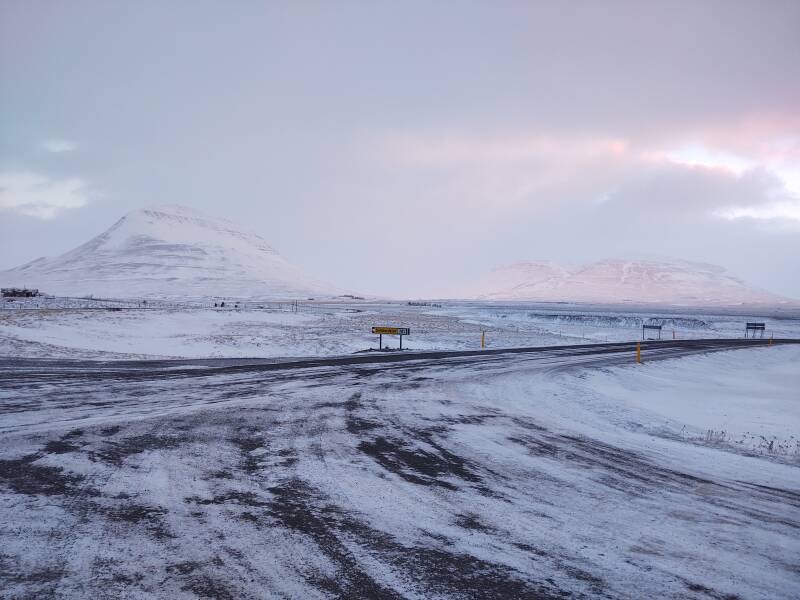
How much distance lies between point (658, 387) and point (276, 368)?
1344cm

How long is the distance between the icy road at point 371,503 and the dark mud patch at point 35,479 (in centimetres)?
4

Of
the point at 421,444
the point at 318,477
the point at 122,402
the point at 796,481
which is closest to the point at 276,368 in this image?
the point at 122,402

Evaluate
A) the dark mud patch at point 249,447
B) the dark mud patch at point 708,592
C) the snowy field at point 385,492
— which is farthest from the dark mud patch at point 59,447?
the dark mud patch at point 708,592

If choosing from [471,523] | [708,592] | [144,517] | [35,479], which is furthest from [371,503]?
[35,479]

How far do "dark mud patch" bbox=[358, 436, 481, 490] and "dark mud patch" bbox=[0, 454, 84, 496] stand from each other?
383 centimetres

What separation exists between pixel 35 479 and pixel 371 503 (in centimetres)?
415

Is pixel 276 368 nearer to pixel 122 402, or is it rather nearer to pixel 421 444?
pixel 122 402

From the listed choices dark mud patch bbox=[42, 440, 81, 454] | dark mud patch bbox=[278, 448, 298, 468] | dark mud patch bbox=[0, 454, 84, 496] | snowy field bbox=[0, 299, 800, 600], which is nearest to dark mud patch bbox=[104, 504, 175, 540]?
snowy field bbox=[0, 299, 800, 600]

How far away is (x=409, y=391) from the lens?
13594 mm

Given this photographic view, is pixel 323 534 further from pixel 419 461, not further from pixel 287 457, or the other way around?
pixel 419 461

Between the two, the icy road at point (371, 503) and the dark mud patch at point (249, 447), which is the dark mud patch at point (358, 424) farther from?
the dark mud patch at point (249, 447)

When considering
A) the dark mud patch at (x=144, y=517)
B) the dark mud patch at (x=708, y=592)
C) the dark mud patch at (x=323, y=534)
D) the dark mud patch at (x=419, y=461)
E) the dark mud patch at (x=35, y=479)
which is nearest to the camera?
the dark mud patch at (x=323, y=534)

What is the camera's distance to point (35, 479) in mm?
6074

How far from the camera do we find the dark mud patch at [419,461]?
21.7ft
